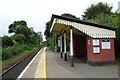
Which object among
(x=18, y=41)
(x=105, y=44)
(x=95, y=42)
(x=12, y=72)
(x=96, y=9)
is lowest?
(x=12, y=72)

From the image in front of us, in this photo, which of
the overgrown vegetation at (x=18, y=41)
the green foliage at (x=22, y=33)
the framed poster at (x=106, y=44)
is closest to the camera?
the framed poster at (x=106, y=44)

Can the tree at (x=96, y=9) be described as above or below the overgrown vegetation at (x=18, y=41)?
above

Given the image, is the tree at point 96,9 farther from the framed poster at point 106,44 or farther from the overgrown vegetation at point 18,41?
the framed poster at point 106,44

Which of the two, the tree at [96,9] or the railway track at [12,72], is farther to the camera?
the tree at [96,9]

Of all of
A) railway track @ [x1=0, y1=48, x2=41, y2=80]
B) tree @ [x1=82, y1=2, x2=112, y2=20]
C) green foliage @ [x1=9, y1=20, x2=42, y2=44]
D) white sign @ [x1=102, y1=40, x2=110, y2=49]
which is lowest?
railway track @ [x1=0, y1=48, x2=41, y2=80]

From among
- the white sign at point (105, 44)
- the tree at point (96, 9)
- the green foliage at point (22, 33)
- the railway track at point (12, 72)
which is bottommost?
the railway track at point (12, 72)

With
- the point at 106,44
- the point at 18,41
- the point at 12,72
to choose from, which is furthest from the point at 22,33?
the point at 106,44

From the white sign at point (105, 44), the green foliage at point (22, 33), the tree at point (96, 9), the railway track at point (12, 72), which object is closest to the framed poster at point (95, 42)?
the white sign at point (105, 44)

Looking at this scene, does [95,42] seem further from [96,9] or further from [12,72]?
[96,9]

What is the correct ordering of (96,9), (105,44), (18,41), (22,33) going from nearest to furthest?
1. (105,44)
2. (96,9)
3. (18,41)
4. (22,33)

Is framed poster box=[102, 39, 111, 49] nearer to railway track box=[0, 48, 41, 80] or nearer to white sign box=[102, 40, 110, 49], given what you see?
white sign box=[102, 40, 110, 49]

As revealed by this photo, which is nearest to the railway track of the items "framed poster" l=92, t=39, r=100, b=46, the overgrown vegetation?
"framed poster" l=92, t=39, r=100, b=46

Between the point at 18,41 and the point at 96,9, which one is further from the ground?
the point at 96,9

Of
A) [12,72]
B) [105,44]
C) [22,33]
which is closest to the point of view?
[12,72]
